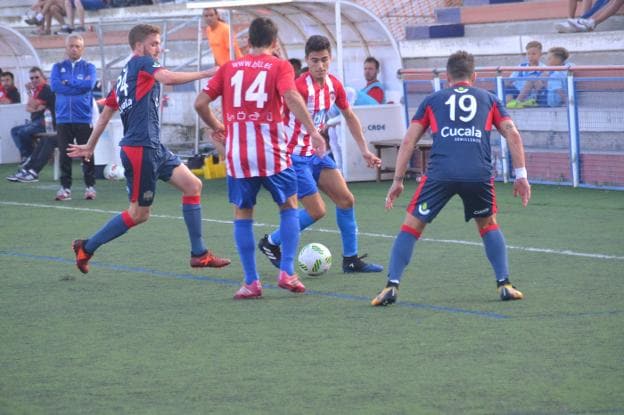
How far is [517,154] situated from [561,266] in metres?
1.84

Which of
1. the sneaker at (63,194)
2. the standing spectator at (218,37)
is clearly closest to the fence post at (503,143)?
the standing spectator at (218,37)

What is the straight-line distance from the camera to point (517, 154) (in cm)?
792

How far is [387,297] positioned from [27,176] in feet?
38.5

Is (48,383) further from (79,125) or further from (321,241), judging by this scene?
(79,125)

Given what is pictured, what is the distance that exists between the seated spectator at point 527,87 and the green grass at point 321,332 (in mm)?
4355

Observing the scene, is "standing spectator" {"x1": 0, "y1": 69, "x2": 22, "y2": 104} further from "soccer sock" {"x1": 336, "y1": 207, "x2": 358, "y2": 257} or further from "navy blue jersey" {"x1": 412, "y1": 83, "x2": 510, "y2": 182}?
"navy blue jersey" {"x1": 412, "y1": 83, "x2": 510, "y2": 182}

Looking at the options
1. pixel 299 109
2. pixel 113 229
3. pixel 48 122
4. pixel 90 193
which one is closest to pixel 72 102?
pixel 90 193

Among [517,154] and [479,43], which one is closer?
[517,154]

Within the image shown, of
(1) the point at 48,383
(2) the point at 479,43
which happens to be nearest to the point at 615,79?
(2) the point at 479,43

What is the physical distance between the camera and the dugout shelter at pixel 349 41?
56.0 feet

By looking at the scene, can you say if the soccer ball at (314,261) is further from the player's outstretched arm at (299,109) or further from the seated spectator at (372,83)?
the seated spectator at (372,83)

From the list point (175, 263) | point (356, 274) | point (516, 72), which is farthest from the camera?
point (516, 72)

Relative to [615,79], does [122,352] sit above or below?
below

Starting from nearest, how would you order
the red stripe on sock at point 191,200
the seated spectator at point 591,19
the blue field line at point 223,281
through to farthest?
1. the blue field line at point 223,281
2. the red stripe on sock at point 191,200
3. the seated spectator at point 591,19
